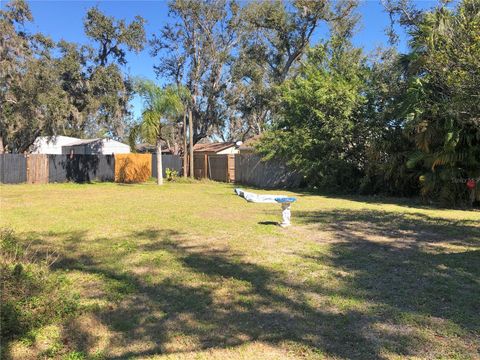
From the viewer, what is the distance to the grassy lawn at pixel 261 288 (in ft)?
11.6

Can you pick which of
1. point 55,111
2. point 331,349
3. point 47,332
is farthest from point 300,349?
point 55,111

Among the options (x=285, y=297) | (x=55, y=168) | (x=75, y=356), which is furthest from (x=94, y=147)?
(x=75, y=356)

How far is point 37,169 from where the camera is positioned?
73.4ft

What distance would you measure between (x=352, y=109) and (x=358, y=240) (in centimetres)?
1079

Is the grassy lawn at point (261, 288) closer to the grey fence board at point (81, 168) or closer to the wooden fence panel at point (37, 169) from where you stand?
the wooden fence panel at point (37, 169)

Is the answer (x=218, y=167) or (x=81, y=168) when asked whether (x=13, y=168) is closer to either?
(x=81, y=168)

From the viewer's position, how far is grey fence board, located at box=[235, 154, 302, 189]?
20969 mm

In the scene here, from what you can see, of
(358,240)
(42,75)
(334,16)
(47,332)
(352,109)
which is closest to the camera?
(47,332)

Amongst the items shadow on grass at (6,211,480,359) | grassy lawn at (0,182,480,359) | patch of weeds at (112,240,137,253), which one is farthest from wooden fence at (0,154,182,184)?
patch of weeds at (112,240,137,253)

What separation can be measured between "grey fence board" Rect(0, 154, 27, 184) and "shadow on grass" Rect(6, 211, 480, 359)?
1627cm

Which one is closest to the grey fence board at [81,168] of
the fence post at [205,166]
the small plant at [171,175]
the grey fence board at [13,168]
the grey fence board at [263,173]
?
the grey fence board at [13,168]

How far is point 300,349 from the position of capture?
11.3 ft

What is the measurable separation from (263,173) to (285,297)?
1780cm

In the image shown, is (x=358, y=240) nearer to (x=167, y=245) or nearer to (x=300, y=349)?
(x=167, y=245)
